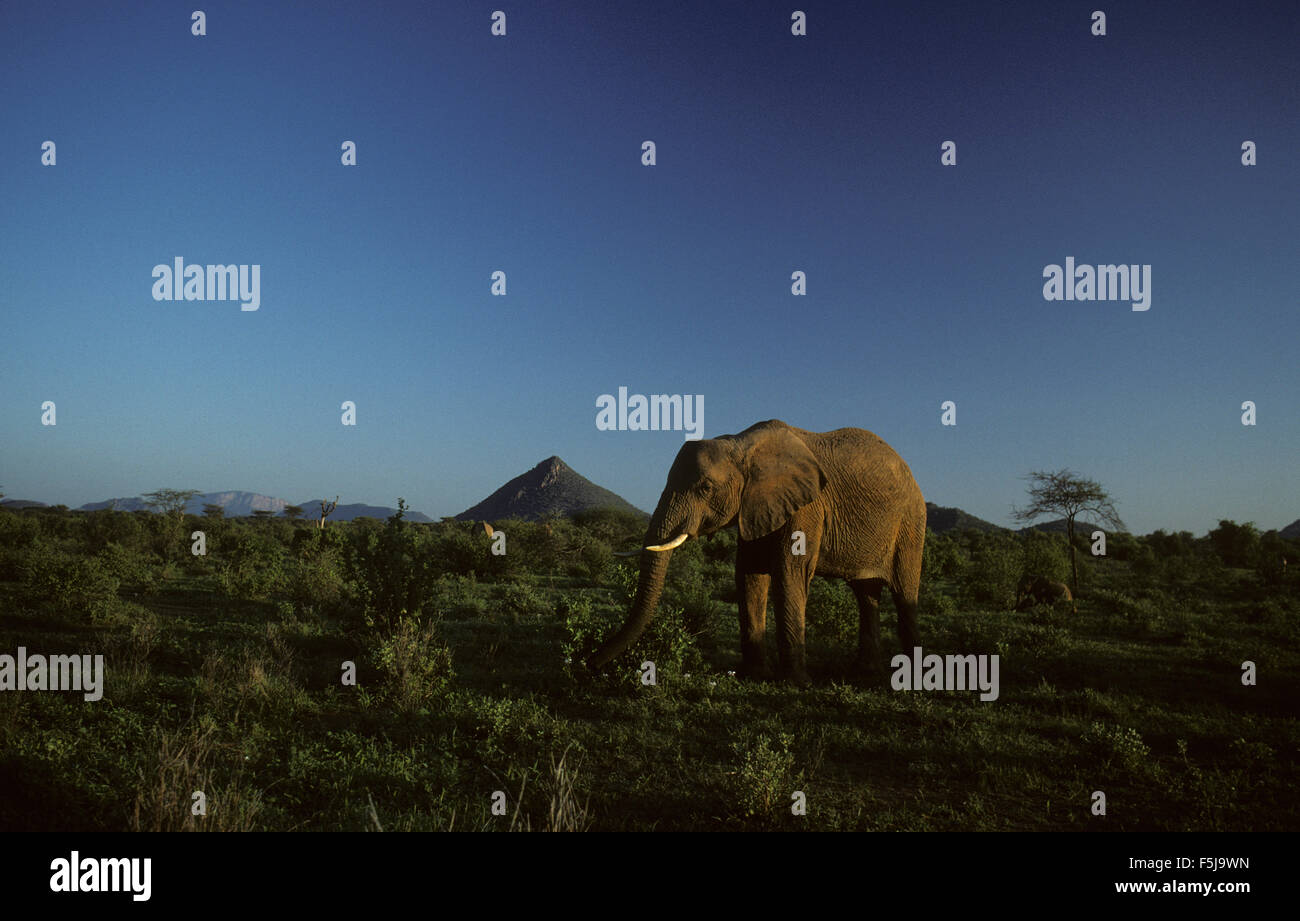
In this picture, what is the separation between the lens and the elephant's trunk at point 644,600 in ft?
26.8

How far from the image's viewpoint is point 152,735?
6.27 meters

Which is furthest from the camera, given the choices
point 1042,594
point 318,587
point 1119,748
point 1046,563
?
point 1046,563

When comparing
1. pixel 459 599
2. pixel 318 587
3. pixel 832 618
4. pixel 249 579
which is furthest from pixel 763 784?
pixel 249 579

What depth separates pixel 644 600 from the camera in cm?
838

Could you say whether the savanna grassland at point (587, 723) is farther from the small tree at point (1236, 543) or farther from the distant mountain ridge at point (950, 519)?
the distant mountain ridge at point (950, 519)

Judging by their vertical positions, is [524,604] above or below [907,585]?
below

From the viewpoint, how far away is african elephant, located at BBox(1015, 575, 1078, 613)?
16.0 m

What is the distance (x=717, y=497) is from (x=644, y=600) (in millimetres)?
1711

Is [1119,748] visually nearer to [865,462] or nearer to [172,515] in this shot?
[865,462]

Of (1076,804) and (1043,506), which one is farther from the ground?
(1043,506)
